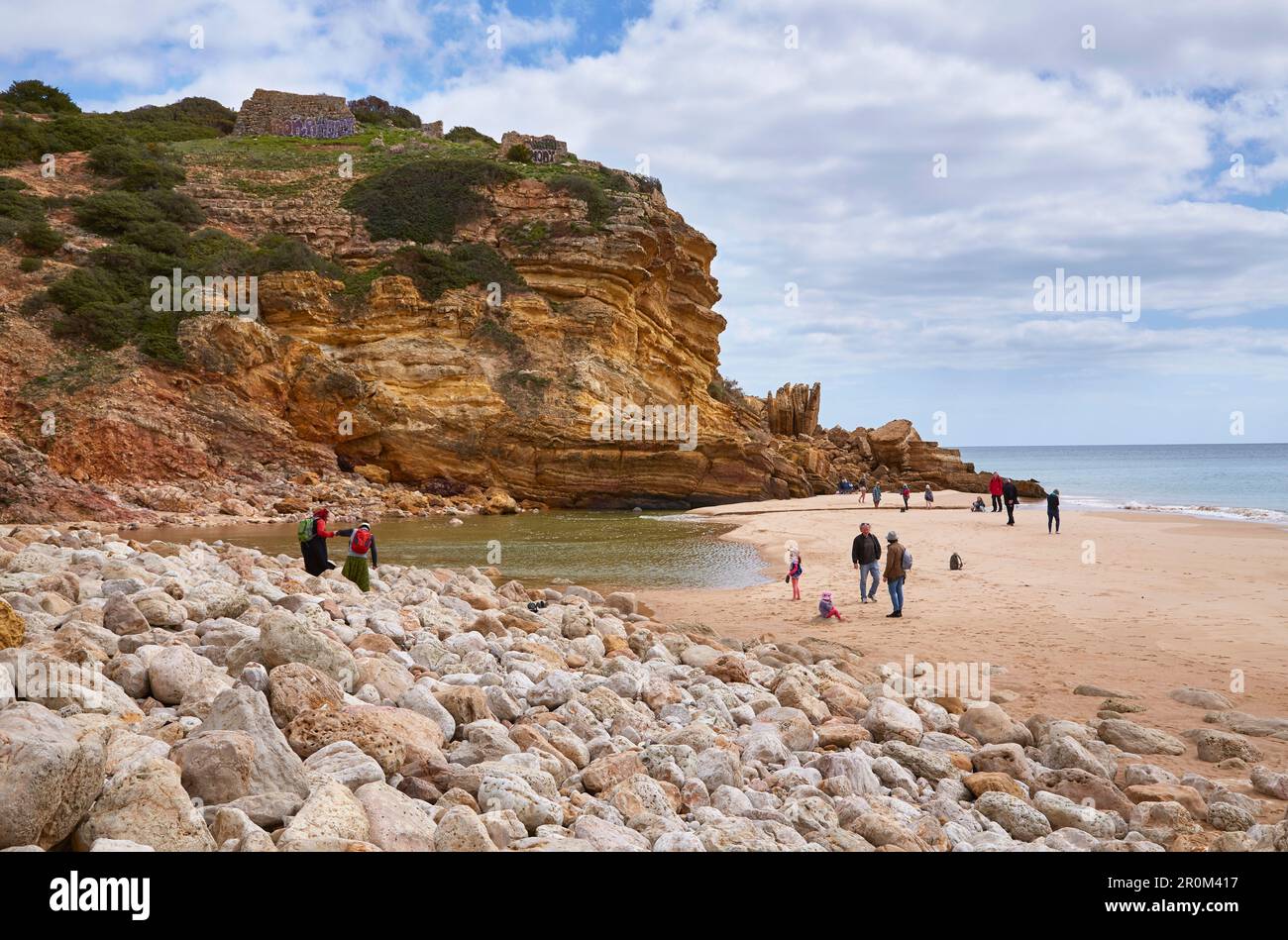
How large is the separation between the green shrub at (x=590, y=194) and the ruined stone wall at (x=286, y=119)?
25.8 m

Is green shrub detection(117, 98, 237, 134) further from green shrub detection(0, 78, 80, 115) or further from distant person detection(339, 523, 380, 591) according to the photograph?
distant person detection(339, 523, 380, 591)

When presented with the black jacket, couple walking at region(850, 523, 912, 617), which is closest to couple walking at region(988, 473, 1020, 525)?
couple walking at region(850, 523, 912, 617)

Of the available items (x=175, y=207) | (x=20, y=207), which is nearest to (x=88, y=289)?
(x=20, y=207)

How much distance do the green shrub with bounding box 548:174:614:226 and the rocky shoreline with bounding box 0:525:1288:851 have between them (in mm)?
34639

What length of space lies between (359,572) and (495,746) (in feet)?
23.2

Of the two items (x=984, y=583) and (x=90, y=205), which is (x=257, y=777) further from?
(x=90, y=205)

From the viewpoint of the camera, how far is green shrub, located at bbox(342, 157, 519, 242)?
41.7 m

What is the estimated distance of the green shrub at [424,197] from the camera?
137 feet

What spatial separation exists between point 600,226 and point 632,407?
918 cm

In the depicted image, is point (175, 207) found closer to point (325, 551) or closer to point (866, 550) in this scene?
point (325, 551)

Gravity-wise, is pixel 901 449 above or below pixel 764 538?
above

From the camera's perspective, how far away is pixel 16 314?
31.4 metres
